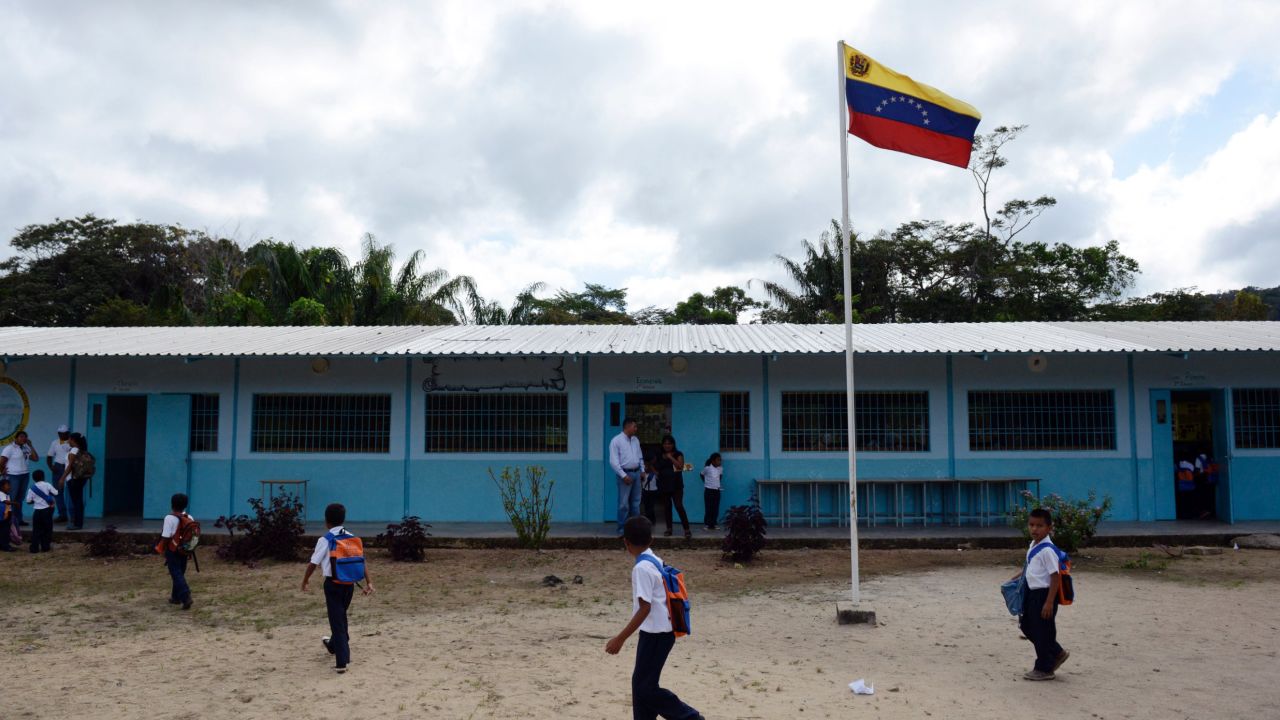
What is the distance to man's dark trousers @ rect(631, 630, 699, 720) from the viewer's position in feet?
14.1

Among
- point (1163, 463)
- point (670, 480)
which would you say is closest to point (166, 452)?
point (670, 480)

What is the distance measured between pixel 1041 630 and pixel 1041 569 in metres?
0.41

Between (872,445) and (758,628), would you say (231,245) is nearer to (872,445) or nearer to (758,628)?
(872,445)

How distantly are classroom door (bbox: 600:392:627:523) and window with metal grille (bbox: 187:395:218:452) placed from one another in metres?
6.09

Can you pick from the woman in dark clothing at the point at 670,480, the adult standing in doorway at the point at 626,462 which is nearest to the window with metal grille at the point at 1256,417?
the woman in dark clothing at the point at 670,480

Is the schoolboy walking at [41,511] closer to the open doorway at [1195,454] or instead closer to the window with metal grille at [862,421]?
the window with metal grille at [862,421]

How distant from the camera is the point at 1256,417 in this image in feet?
42.2

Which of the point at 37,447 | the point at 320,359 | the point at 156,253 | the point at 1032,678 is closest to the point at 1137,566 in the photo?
the point at 1032,678

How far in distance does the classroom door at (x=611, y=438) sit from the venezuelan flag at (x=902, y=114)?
6.17 meters

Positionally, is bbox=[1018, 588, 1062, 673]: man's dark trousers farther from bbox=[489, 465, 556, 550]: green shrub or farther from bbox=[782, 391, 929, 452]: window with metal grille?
bbox=[782, 391, 929, 452]: window with metal grille

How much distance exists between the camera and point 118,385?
13.5 m

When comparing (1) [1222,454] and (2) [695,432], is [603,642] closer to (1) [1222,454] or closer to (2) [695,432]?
(2) [695,432]

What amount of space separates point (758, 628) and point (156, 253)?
3529 cm

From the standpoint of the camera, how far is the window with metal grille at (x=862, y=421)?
42.1ft
